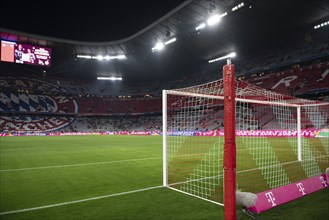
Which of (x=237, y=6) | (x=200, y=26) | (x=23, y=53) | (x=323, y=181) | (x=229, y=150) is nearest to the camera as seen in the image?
(x=229, y=150)

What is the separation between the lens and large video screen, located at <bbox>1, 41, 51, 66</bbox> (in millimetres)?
33312

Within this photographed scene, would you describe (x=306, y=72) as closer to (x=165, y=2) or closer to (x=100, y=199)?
(x=165, y=2)

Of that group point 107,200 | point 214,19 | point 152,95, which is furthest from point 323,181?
point 152,95

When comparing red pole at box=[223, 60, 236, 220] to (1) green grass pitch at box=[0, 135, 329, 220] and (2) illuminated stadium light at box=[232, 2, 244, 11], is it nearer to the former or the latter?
(1) green grass pitch at box=[0, 135, 329, 220]

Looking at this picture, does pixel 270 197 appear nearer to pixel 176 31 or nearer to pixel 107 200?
pixel 107 200

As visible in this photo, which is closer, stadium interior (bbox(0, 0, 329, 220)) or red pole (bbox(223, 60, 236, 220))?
red pole (bbox(223, 60, 236, 220))

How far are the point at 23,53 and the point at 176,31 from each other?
21.6 m

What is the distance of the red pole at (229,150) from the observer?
2844mm

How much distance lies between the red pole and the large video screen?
3766cm

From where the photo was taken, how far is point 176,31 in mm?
36312

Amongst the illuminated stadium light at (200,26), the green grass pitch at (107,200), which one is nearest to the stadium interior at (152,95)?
the green grass pitch at (107,200)

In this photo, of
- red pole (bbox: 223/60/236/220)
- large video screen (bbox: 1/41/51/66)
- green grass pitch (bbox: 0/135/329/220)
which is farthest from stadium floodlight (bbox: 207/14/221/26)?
red pole (bbox: 223/60/236/220)

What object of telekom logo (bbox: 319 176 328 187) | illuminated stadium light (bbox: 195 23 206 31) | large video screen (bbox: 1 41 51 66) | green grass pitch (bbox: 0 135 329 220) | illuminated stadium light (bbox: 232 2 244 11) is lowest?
green grass pitch (bbox: 0 135 329 220)

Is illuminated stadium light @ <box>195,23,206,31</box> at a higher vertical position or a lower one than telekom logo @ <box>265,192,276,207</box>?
higher
